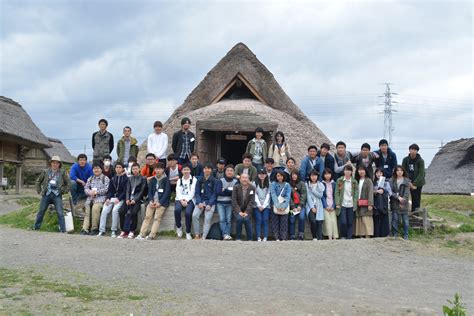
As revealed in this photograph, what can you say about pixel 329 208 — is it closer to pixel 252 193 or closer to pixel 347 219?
pixel 347 219

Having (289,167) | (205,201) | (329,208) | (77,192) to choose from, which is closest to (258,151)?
(289,167)

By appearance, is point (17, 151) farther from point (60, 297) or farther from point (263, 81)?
point (60, 297)

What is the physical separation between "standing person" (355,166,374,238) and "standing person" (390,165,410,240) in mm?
590

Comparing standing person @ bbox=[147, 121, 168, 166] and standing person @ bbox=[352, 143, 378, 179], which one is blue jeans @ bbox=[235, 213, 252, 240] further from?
standing person @ bbox=[352, 143, 378, 179]

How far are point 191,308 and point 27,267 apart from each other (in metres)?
2.99

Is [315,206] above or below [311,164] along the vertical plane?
below

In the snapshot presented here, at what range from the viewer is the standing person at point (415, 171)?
10523 mm

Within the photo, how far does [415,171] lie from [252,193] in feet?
13.0

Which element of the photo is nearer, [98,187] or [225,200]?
[225,200]

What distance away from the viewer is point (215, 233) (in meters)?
9.48

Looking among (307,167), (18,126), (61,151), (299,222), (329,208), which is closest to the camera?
(299,222)

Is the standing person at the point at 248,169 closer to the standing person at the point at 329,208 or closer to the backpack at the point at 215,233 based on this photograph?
the backpack at the point at 215,233

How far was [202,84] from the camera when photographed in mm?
14328

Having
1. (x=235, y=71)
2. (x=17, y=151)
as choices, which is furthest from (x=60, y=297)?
(x=17, y=151)
